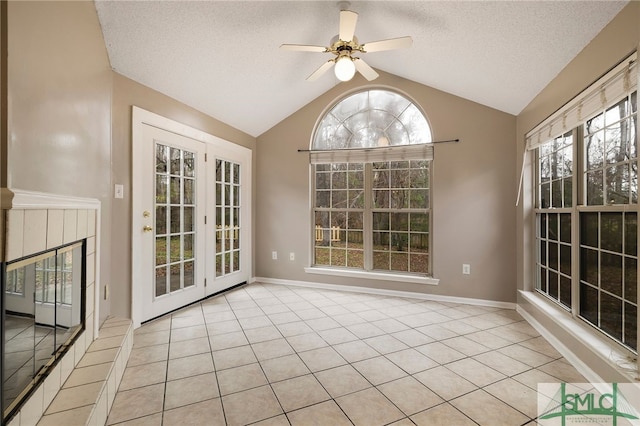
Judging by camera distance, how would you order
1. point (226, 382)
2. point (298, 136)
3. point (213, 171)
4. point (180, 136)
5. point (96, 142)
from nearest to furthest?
1. point (226, 382)
2. point (96, 142)
3. point (180, 136)
4. point (213, 171)
5. point (298, 136)

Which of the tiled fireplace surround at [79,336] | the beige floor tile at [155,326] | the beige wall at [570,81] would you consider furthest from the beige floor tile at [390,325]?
the tiled fireplace surround at [79,336]

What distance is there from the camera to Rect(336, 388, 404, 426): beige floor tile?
1.55m

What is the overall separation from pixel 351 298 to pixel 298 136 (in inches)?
91.9

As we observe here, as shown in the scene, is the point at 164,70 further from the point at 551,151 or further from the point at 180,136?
the point at 551,151

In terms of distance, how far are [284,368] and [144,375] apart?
91 centimetres

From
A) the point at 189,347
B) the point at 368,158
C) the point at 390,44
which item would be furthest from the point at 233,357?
the point at 368,158

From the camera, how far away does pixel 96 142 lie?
83.4 inches

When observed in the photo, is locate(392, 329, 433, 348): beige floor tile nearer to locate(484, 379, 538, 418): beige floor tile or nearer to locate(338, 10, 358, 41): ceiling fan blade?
locate(484, 379, 538, 418): beige floor tile

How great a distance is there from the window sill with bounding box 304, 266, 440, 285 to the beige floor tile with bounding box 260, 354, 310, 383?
1.88 metres

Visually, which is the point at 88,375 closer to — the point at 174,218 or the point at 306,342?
the point at 306,342

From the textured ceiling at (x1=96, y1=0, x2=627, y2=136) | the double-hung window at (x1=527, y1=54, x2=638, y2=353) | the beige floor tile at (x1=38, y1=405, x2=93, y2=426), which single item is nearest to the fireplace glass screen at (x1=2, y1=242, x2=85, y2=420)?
the beige floor tile at (x1=38, y1=405, x2=93, y2=426)

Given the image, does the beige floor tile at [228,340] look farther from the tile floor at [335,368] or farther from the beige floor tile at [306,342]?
the beige floor tile at [306,342]

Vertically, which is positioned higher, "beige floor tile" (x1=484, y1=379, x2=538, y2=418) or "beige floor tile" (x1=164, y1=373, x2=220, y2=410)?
"beige floor tile" (x1=164, y1=373, x2=220, y2=410)

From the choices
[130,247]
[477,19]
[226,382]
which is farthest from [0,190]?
[477,19]
